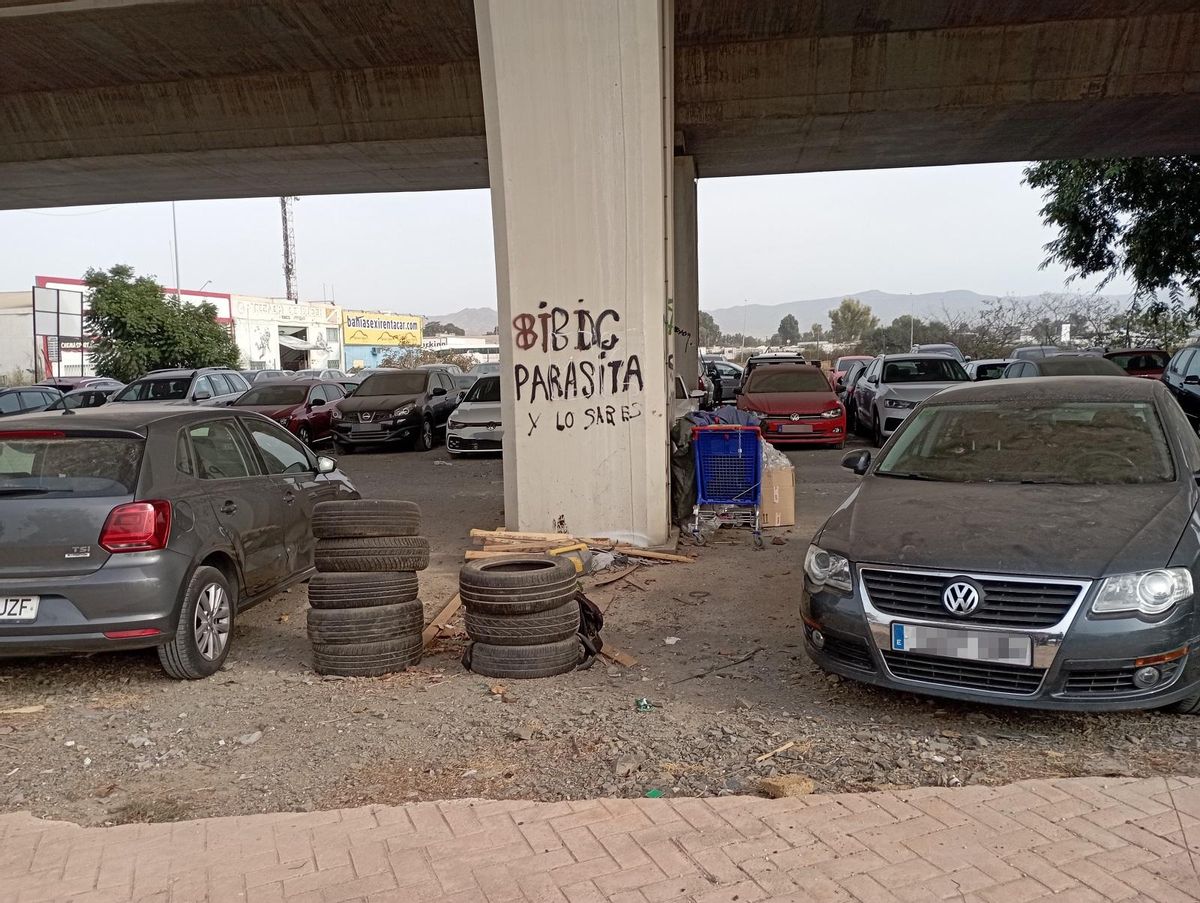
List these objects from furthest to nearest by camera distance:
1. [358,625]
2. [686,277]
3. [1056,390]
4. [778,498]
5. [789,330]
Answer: [789,330], [686,277], [778,498], [1056,390], [358,625]

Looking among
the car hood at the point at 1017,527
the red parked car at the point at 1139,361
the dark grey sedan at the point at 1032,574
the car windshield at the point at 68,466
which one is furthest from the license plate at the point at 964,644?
the red parked car at the point at 1139,361

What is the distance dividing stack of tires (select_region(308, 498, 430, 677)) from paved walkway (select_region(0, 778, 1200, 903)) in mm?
1647

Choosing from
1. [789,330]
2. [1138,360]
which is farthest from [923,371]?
[789,330]

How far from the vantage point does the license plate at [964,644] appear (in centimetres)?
395

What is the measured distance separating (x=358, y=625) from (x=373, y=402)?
12.9m

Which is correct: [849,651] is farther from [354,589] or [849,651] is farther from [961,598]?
[354,589]

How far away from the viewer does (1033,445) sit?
536cm

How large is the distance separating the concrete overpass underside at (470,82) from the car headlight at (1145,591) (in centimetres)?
1138

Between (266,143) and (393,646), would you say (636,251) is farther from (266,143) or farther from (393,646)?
(266,143)

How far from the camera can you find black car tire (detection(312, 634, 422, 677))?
5.28m

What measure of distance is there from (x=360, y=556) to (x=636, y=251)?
3.91 metres

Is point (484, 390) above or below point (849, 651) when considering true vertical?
above

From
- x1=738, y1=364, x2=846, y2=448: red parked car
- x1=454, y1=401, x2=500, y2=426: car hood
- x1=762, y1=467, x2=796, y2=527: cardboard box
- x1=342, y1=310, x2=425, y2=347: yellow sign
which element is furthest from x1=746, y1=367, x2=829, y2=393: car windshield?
x1=342, y1=310, x2=425, y2=347: yellow sign

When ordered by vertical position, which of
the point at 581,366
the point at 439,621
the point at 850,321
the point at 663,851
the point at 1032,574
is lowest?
the point at 663,851
